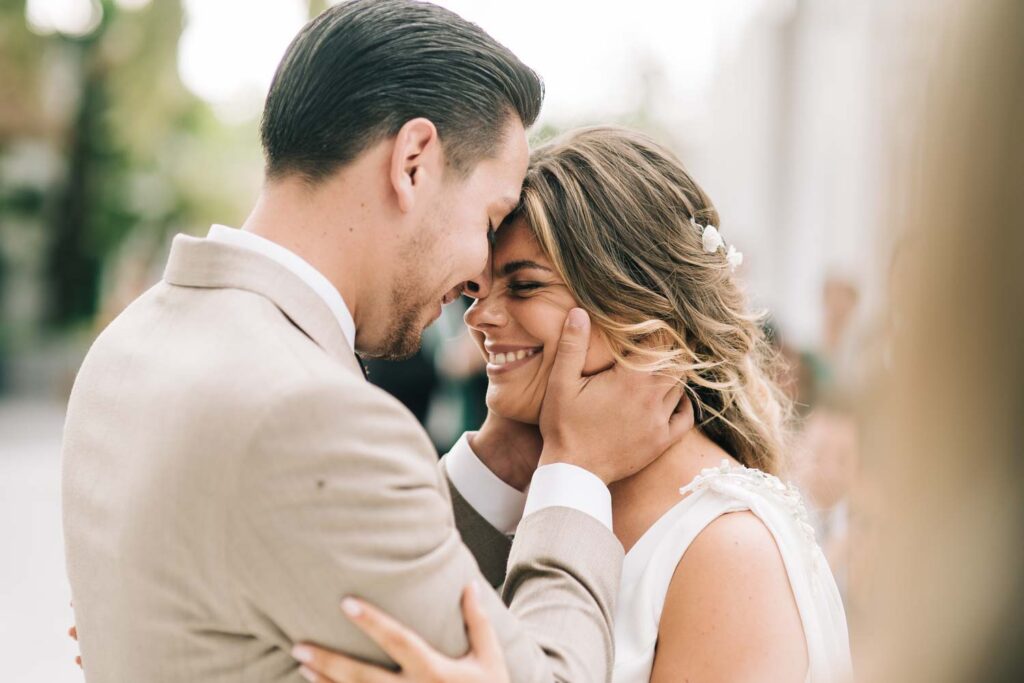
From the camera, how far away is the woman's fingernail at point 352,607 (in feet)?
4.81

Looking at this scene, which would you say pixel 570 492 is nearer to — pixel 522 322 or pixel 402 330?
pixel 402 330

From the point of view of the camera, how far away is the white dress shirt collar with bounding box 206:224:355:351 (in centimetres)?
177

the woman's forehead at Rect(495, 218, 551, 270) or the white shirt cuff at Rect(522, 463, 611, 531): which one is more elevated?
the woman's forehead at Rect(495, 218, 551, 270)

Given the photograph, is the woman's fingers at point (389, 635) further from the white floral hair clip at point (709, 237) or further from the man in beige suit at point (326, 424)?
the white floral hair clip at point (709, 237)

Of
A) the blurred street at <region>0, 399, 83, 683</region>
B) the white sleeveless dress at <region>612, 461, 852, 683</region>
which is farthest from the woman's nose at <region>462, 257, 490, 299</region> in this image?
the blurred street at <region>0, 399, 83, 683</region>

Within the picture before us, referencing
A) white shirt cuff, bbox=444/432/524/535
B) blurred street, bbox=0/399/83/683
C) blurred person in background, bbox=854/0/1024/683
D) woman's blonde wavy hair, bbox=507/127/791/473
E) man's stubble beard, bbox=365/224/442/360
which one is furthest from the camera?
blurred street, bbox=0/399/83/683

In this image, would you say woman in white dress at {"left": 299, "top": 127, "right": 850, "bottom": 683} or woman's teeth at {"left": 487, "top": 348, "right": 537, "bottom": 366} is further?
woman's teeth at {"left": 487, "top": 348, "right": 537, "bottom": 366}

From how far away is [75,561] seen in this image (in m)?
1.72

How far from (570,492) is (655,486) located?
0.42 m

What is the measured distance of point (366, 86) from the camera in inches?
72.5

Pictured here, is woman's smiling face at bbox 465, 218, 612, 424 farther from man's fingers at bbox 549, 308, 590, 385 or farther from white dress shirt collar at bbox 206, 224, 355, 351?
white dress shirt collar at bbox 206, 224, 355, 351

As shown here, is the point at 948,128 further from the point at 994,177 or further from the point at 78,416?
the point at 78,416

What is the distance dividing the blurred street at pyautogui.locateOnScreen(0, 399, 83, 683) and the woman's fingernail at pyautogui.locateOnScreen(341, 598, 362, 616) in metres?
4.54

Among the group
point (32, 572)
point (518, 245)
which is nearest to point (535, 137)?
point (518, 245)
